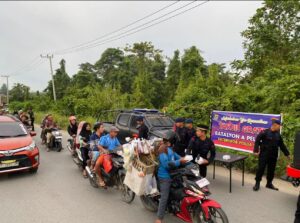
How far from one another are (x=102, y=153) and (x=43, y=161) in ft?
14.2

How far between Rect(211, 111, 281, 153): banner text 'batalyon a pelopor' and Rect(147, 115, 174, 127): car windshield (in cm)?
166

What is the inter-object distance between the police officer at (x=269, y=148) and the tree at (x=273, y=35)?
11.3 metres

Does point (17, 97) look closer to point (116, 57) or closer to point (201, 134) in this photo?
point (116, 57)

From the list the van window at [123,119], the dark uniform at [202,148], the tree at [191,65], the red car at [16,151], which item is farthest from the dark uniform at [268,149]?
the tree at [191,65]

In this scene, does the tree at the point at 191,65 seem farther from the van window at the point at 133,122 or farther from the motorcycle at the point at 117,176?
the motorcycle at the point at 117,176

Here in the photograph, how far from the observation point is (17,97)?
6281cm

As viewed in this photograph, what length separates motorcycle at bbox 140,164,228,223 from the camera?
406 centimetres

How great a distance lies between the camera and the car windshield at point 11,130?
800 cm

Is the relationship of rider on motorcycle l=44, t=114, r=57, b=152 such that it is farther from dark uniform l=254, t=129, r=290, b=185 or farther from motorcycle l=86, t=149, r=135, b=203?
dark uniform l=254, t=129, r=290, b=185

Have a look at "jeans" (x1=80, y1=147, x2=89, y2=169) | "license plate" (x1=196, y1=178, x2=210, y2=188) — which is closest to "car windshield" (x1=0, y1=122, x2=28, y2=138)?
"jeans" (x1=80, y1=147, x2=89, y2=169)

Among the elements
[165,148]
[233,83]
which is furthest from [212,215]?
[233,83]

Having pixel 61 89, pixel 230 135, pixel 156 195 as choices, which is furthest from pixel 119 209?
pixel 61 89

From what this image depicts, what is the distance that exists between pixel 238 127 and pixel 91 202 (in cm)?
531

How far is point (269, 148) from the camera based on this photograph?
6.45 metres
